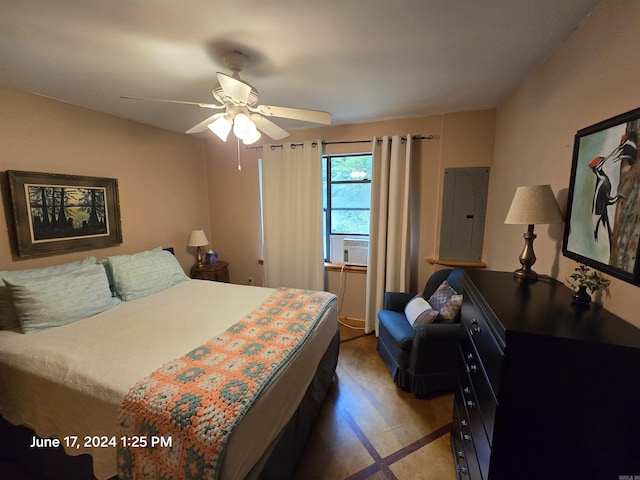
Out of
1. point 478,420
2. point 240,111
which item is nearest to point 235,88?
point 240,111

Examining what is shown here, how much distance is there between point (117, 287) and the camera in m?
2.21

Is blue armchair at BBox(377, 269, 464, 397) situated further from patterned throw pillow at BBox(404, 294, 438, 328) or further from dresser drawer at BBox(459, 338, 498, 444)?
dresser drawer at BBox(459, 338, 498, 444)

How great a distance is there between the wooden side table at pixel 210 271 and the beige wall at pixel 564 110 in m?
3.09

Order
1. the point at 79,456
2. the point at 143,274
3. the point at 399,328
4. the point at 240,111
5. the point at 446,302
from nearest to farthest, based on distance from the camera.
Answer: the point at 79,456
the point at 240,111
the point at 446,302
the point at 399,328
the point at 143,274

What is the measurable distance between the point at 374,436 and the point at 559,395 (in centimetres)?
122

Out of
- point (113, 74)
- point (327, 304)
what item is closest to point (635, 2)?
point (327, 304)

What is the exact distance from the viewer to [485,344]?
3.39 feet

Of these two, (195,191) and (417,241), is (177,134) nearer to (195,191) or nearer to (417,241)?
(195,191)

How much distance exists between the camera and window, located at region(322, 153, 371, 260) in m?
3.13

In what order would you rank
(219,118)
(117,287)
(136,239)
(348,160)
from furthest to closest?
(348,160)
(136,239)
(117,287)
(219,118)

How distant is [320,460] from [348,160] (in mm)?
2850

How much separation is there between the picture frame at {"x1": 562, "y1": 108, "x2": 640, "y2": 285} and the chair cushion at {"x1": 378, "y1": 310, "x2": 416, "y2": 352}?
1.17 meters

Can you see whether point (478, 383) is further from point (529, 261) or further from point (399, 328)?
point (399, 328)

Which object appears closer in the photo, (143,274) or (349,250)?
(143,274)
